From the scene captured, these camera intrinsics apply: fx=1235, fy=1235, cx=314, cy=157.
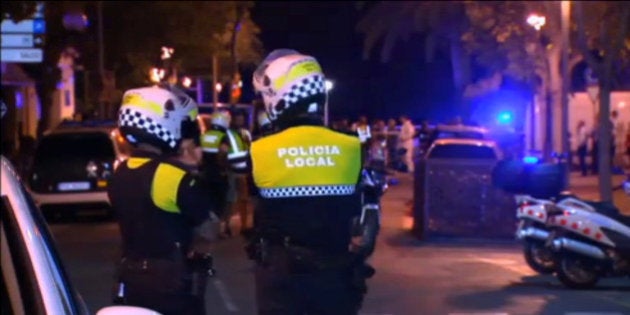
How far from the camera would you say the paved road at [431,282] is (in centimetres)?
1131

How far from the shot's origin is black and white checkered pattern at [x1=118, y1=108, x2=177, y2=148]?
5934 millimetres

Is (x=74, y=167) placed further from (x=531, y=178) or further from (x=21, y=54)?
(x=531, y=178)

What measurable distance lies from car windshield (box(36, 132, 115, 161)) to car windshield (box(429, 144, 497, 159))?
5722 millimetres

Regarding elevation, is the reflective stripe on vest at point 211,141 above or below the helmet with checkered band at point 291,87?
below

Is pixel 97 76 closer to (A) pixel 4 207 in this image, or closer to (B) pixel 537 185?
(B) pixel 537 185

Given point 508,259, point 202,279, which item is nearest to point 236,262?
point 508,259

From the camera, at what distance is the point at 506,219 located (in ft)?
57.2

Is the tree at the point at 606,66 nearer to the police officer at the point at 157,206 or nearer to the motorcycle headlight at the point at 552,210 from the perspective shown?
the motorcycle headlight at the point at 552,210

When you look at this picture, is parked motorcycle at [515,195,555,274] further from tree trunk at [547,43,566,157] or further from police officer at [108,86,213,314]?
tree trunk at [547,43,566,157]

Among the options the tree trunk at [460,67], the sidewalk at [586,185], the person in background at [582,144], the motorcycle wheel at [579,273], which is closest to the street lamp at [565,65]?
the sidewalk at [586,185]

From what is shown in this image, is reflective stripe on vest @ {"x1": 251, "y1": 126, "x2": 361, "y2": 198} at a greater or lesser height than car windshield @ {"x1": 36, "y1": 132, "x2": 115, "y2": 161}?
greater

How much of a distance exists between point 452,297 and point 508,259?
146 inches

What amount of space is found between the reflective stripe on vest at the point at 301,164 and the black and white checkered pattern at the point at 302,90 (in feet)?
0.46

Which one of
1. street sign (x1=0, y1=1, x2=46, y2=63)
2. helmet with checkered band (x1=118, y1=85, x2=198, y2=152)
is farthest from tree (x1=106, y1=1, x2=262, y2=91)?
helmet with checkered band (x1=118, y1=85, x2=198, y2=152)
